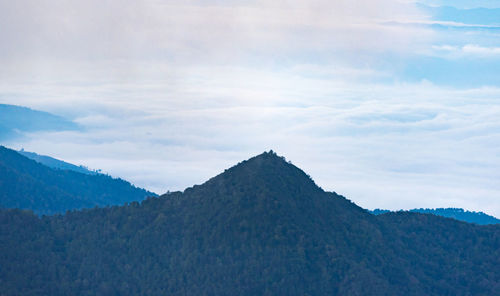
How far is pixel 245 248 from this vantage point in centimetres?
12612

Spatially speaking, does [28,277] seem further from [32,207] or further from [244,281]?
[32,207]

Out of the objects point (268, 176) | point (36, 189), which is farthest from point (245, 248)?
point (36, 189)

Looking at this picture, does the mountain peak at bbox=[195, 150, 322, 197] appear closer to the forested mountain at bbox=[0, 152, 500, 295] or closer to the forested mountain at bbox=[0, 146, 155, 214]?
the forested mountain at bbox=[0, 152, 500, 295]

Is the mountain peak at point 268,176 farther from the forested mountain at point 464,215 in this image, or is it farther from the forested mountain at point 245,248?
→ the forested mountain at point 464,215

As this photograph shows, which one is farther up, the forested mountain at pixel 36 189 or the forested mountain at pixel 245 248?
the forested mountain at pixel 36 189

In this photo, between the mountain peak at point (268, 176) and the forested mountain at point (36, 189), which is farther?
the forested mountain at point (36, 189)

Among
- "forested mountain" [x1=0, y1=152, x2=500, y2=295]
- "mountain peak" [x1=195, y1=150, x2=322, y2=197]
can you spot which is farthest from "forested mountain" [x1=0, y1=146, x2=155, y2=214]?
"mountain peak" [x1=195, y1=150, x2=322, y2=197]

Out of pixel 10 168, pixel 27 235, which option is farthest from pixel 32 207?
pixel 27 235

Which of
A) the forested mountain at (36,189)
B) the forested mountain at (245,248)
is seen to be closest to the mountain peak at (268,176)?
the forested mountain at (245,248)

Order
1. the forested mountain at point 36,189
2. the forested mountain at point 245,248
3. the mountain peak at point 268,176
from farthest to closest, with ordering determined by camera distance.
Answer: the forested mountain at point 36,189 → the mountain peak at point 268,176 → the forested mountain at point 245,248

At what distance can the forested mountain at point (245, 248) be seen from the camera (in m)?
123

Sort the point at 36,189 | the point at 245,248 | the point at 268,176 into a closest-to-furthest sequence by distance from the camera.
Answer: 1. the point at 245,248
2. the point at 268,176
3. the point at 36,189

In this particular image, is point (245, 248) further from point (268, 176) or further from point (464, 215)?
point (464, 215)

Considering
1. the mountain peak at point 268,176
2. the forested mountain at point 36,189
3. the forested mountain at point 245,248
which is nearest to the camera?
the forested mountain at point 245,248
